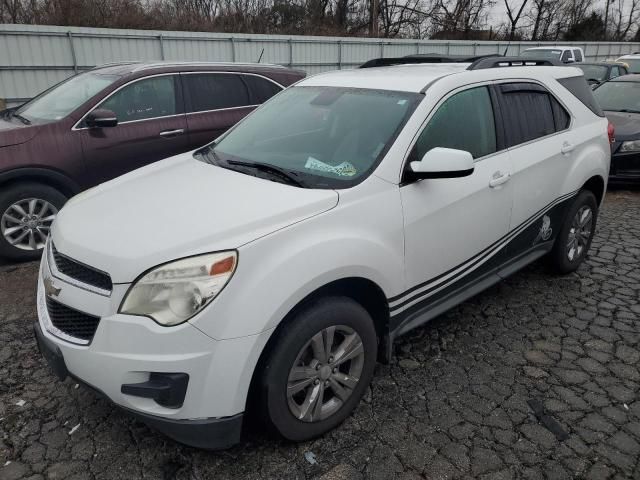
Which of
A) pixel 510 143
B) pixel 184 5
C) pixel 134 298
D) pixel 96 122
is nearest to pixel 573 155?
pixel 510 143

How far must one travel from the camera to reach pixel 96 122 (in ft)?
15.9

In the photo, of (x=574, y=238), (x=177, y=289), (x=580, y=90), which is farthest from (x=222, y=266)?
(x=580, y=90)

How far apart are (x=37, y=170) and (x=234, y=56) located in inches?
471

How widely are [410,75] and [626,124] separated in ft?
19.1

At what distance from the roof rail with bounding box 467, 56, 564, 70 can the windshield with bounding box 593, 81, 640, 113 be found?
489 cm

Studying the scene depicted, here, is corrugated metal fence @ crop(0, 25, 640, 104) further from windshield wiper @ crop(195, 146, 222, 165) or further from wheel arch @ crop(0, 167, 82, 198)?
windshield wiper @ crop(195, 146, 222, 165)

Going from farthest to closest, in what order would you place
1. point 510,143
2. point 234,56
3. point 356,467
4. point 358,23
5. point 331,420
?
point 358,23 → point 234,56 → point 510,143 → point 331,420 → point 356,467

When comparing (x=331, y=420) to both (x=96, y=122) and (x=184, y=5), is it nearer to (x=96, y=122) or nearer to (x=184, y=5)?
(x=96, y=122)

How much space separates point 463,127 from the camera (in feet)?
10.3

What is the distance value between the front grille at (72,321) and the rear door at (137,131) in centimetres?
Answer: 294

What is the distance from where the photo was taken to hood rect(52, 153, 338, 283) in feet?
7.04

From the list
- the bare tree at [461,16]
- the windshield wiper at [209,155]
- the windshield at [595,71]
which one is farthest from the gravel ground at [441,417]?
the bare tree at [461,16]

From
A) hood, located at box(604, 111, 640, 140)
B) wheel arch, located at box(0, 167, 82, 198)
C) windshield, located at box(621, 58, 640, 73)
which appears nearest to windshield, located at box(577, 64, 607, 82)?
windshield, located at box(621, 58, 640, 73)

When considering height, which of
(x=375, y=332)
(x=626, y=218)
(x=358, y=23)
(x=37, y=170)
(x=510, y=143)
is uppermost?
(x=358, y=23)
